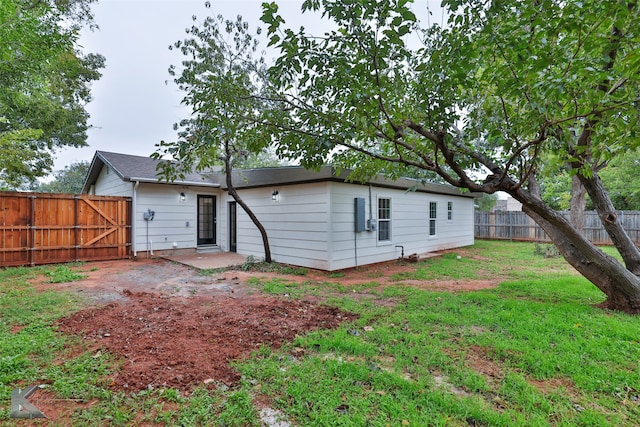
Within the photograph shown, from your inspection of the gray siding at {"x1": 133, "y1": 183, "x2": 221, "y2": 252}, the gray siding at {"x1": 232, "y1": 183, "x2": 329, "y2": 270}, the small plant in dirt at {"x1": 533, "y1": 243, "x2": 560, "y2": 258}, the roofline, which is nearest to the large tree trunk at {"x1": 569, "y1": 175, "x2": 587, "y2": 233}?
the small plant in dirt at {"x1": 533, "y1": 243, "x2": 560, "y2": 258}

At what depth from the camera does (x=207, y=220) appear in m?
10.9

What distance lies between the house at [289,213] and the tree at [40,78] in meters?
2.18

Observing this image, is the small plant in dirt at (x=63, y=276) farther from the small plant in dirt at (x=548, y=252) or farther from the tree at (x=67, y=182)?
the tree at (x=67, y=182)

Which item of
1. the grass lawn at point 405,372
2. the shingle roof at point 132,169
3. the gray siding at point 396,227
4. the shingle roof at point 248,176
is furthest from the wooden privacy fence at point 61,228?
the gray siding at point 396,227

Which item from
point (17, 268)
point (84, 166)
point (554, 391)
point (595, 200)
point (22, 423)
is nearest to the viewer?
point (22, 423)

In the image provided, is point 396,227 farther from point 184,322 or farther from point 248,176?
point 184,322

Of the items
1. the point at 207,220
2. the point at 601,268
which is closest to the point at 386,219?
the point at 601,268

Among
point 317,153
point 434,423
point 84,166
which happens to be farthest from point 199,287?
point 84,166

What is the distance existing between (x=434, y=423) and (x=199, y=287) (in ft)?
A: 15.7

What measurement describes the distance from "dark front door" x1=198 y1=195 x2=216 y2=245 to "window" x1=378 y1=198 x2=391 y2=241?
19.5 feet

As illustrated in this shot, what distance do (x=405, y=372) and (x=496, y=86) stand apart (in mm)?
3135

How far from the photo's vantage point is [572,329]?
3.39 metres

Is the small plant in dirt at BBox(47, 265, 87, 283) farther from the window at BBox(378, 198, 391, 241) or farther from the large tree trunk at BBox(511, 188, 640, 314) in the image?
the large tree trunk at BBox(511, 188, 640, 314)

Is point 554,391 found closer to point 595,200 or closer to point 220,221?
point 595,200
